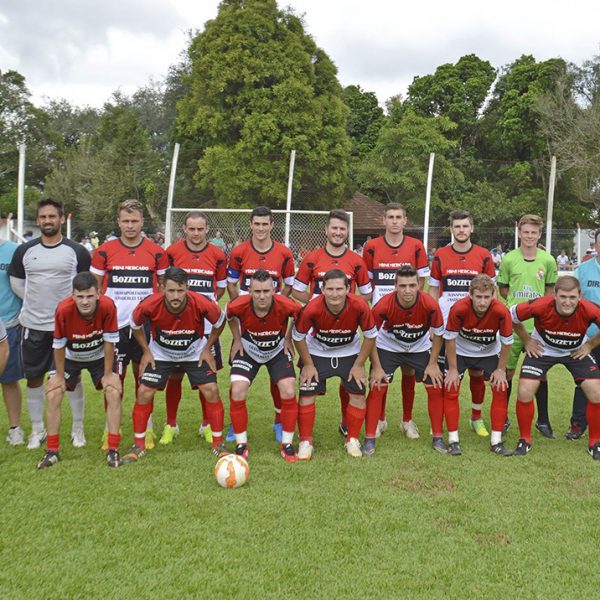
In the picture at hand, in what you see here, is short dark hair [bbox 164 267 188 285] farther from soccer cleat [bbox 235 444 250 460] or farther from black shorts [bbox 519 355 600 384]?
black shorts [bbox 519 355 600 384]

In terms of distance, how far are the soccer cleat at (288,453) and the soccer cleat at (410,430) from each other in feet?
3.83

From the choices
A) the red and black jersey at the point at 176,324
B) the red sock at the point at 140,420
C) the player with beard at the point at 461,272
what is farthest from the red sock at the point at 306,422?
the player with beard at the point at 461,272

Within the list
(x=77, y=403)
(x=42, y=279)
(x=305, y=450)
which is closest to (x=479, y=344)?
(x=305, y=450)

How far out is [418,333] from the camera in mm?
4867

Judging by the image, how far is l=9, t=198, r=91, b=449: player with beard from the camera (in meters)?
4.61

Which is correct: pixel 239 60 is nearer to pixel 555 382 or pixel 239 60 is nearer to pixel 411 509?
pixel 555 382

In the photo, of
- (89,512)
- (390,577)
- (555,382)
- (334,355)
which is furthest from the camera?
(555,382)

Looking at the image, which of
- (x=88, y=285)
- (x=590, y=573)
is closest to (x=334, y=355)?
Answer: (x=88, y=285)

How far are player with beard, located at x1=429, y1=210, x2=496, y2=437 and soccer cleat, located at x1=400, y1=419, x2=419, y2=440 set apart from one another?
0.60 metres

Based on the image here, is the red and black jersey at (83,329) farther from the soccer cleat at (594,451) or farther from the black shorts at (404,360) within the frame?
the soccer cleat at (594,451)

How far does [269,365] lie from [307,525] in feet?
5.34

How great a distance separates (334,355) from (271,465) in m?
1.02

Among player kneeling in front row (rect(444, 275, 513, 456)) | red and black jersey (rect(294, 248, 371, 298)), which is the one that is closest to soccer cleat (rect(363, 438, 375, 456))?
player kneeling in front row (rect(444, 275, 513, 456))

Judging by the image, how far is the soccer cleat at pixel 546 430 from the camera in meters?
5.20
